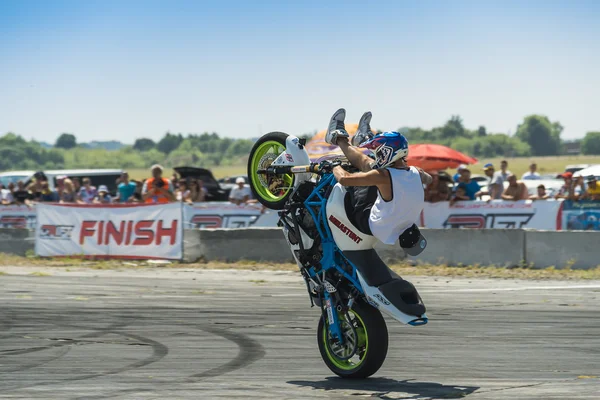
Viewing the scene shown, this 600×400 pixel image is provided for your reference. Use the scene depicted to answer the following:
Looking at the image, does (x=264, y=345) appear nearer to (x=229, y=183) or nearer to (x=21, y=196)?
(x=21, y=196)

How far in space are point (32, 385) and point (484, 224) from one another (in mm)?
11623

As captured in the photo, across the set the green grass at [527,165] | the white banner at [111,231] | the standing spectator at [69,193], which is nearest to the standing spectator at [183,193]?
the white banner at [111,231]

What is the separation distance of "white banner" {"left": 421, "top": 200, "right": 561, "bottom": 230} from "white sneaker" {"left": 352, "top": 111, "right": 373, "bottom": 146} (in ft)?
31.4

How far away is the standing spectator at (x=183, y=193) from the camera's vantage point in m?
20.6

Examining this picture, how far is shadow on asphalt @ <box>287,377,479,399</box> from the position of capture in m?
6.31

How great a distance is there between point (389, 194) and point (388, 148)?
35cm

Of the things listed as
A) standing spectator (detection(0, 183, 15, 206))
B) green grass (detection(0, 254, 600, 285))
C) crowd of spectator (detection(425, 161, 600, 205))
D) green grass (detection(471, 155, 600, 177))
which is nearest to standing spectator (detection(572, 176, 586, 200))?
crowd of spectator (detection(425, 161, 600, 205))

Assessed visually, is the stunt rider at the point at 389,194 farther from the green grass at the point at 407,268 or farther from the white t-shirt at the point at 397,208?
the green grass at the point at 407,268

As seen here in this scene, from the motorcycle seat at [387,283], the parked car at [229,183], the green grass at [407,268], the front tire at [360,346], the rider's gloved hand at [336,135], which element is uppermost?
the rider's gloved hand at [336,135]

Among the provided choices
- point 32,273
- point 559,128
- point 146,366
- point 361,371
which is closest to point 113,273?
point 32,273

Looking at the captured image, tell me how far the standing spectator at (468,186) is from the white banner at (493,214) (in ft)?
1.52

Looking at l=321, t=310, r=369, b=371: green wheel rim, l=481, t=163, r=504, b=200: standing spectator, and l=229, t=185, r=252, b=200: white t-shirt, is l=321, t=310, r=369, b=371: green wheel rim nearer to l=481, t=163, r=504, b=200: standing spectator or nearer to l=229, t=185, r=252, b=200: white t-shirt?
l=481, t=163, r=504, b=200: standing spectator

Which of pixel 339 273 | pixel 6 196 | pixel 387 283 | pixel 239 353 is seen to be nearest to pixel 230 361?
pixel 239 353

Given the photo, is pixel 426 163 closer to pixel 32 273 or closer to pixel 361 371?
pixel 32 273
